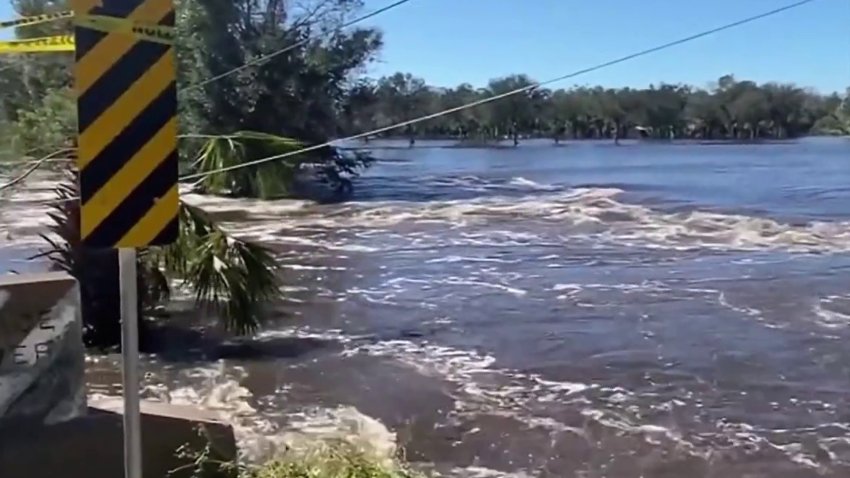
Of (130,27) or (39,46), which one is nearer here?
(130,27)

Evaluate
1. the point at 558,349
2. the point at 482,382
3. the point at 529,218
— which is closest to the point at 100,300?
the point at 482,382

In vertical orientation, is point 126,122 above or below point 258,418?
above

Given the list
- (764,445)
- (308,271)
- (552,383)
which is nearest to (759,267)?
(308,271)

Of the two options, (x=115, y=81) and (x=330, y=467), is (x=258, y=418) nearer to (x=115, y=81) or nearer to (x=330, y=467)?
(x=330, y=467)

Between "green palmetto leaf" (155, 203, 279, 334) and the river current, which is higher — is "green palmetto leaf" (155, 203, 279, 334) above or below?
above

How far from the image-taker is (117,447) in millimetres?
4090

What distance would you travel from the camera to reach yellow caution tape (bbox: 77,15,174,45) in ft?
8.80

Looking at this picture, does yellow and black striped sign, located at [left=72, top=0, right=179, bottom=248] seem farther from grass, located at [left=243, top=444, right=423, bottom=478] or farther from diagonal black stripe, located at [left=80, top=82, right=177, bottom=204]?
grass, located at [left=243, top=444, right=423, bottom=478]

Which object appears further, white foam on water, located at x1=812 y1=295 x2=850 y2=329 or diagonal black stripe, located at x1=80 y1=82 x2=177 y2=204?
white foam on water, located at x1=812 y1=295 x2=850 y2=329

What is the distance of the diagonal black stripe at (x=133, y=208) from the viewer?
2.73 meters

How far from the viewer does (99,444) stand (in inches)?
161

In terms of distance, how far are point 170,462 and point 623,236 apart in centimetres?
1685

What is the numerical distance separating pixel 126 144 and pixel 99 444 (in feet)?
5.74

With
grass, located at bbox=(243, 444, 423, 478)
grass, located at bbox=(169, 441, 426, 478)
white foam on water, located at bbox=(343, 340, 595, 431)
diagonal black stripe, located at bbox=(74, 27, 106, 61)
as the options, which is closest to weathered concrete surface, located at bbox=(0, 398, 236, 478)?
grass, located at bbox=(169, 441, 426, 478)
